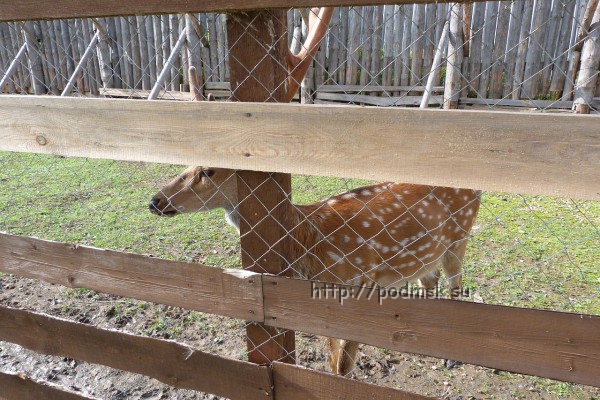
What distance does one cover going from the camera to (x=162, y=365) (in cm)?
212

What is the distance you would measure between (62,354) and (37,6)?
1640mm

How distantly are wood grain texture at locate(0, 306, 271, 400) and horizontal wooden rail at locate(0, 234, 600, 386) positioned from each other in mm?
257

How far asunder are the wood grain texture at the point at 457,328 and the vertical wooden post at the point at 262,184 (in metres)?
0.14

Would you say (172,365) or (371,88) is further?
(371,88)

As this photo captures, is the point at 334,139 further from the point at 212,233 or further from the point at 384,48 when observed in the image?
the point at 384,48

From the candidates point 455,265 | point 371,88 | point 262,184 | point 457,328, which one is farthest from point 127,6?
point 371,88

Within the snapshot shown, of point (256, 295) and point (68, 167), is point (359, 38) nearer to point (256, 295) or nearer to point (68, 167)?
point (68, 167)

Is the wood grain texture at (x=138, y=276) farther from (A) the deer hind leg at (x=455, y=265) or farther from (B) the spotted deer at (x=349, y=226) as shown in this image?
(A) the deer hind leg at (x=455, y=265)

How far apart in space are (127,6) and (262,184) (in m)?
0.79

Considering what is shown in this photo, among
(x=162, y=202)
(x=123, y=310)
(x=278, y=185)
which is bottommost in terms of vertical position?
(x=123, y=310)

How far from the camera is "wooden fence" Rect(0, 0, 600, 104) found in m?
7.28

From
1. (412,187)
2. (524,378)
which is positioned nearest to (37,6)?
(412,187)

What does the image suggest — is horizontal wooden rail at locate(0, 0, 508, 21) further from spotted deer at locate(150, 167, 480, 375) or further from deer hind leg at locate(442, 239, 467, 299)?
deer hind leg at locate(442, 239, 467, 299)

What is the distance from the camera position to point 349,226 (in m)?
2.54
